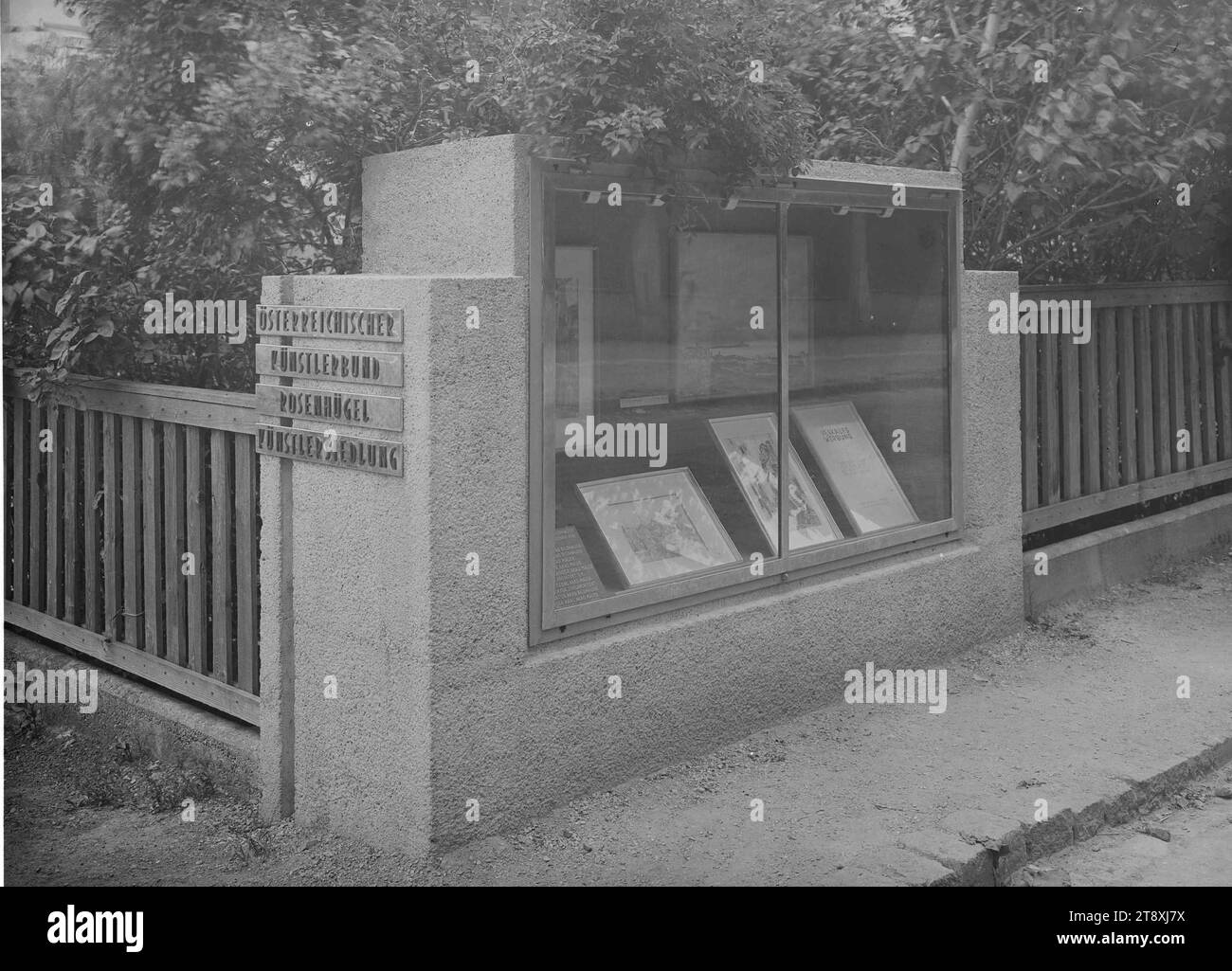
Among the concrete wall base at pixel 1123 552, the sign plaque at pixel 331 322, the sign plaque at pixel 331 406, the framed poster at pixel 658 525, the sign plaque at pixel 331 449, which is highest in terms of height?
the sign plaque at pixel 331 322

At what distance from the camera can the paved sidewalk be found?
183 inches

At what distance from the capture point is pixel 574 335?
16.8 ft

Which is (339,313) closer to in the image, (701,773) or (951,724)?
(701,773)

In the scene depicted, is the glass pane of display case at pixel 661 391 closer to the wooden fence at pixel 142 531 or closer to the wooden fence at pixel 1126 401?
the wooden fence at pixel 142 531

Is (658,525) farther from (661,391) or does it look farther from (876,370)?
(876,370)

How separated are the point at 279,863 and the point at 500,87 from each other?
9.36 ft

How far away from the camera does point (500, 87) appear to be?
5270mm

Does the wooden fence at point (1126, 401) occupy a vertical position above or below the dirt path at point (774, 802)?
above

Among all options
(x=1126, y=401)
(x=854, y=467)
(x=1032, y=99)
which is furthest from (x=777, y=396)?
(x=1126, y=401)

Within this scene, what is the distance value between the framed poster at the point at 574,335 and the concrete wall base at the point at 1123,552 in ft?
11.4

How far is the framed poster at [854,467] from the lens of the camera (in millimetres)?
6562

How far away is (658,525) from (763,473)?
27.8 inches

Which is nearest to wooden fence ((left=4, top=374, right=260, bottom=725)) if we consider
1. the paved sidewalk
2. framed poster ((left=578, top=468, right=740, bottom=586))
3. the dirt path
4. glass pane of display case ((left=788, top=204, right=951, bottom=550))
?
the dirt path

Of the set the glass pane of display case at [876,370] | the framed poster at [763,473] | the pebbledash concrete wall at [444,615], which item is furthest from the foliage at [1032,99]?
the pebbledash concrete wall at [444,615]
